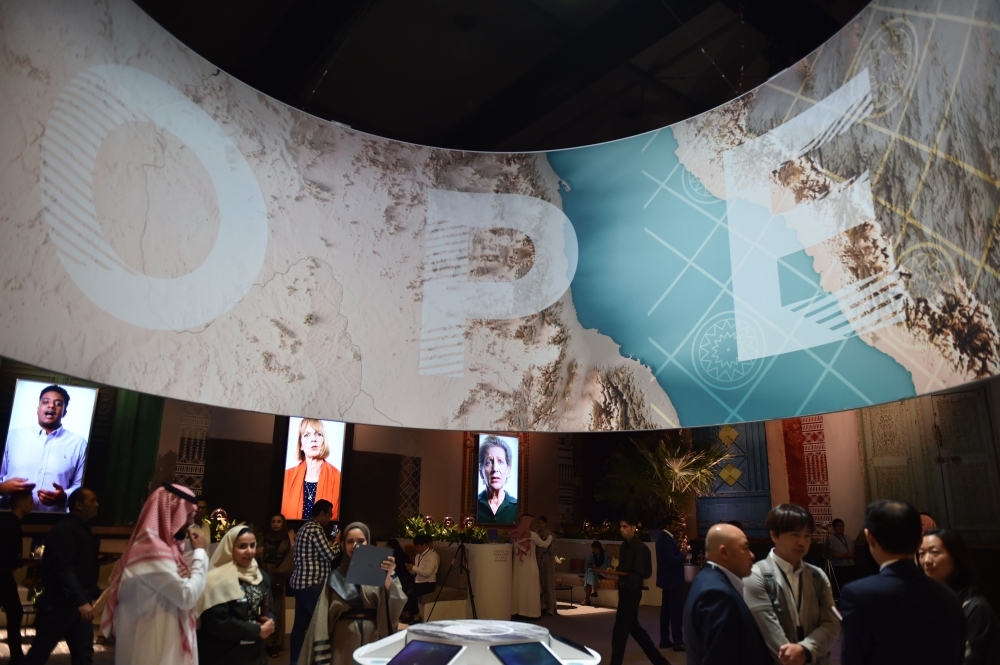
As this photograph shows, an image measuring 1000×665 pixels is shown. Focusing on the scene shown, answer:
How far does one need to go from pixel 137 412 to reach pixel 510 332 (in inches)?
246

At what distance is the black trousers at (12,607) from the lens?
184 inches

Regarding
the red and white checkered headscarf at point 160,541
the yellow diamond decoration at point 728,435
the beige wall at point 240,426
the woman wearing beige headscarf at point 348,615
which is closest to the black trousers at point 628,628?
the woman wearing beige headscarf at point 348,615

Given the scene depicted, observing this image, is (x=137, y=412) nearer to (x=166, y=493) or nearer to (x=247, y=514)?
(x=247, y=514)

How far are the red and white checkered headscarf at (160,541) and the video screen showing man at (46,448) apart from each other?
582 cm

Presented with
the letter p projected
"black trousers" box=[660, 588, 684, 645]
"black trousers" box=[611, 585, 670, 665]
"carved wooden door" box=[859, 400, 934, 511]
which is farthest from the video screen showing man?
"carved wooden door" box=[859, 400, 934, 511]

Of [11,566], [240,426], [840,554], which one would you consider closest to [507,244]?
[11,566]

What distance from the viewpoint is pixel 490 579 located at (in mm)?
8062

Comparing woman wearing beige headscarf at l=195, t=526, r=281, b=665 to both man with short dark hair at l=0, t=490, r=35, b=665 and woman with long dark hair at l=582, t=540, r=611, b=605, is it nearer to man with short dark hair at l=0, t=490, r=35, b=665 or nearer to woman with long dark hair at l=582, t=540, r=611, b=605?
man with short dark hair at l=0, t=490, r=35, b=665

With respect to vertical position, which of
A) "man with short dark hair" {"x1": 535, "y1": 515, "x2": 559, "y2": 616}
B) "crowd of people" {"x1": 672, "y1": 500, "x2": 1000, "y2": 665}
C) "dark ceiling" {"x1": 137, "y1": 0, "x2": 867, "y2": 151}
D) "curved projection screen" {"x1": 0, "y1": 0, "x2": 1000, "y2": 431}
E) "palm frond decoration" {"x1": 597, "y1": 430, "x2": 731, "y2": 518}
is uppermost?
"dark ceiling" {"x1": 137, "y1": 0, "x2": 867, "y2": 151}

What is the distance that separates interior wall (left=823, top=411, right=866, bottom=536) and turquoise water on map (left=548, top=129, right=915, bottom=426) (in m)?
7.28

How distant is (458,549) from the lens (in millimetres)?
8078

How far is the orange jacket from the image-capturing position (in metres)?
9.94

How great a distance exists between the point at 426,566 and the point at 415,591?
64 centimetres

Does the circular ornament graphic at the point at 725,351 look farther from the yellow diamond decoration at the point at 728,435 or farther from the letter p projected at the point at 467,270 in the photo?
the yellow diamond decoration at the point at 728,435
